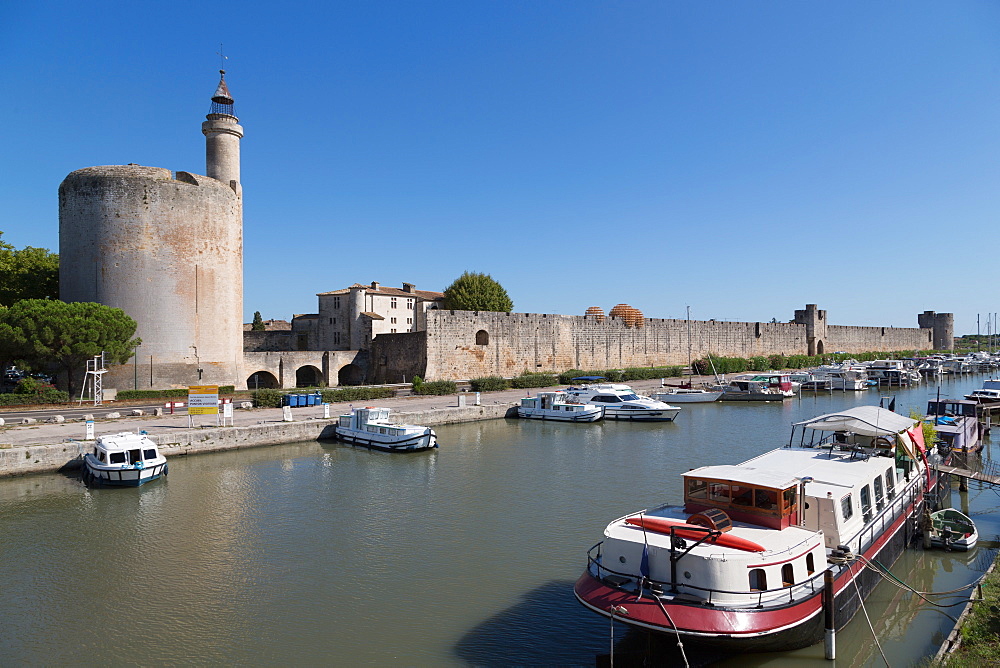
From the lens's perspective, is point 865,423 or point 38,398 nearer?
point 865,423

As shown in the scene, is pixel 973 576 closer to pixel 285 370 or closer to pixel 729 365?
pixel 285 370

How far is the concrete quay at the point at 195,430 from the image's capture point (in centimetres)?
1434

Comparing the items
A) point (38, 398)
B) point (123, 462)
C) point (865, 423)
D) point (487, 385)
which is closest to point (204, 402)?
point (123, 462)

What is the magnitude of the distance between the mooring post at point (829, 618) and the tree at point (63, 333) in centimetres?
2365

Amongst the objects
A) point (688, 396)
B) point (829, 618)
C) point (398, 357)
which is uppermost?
point (398, 357)

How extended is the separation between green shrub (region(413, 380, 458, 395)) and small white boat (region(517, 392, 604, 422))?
5051mm

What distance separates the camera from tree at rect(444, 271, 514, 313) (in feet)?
139

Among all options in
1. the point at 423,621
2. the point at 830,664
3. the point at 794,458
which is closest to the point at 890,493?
the point at 794,458

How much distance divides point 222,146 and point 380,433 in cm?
1803

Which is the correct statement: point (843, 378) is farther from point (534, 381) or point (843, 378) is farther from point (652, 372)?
point (534, 381)

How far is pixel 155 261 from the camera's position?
25484mm

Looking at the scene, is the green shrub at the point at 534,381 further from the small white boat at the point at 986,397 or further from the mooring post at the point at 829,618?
the mooring post at the point at 829,618

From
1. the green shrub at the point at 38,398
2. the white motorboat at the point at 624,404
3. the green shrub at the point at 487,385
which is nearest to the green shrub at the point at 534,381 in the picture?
the green shrub at the point at 487,385

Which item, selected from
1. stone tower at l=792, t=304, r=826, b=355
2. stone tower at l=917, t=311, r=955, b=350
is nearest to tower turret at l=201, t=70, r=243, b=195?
stone tower at l=792, t=304, r=826, b=355
